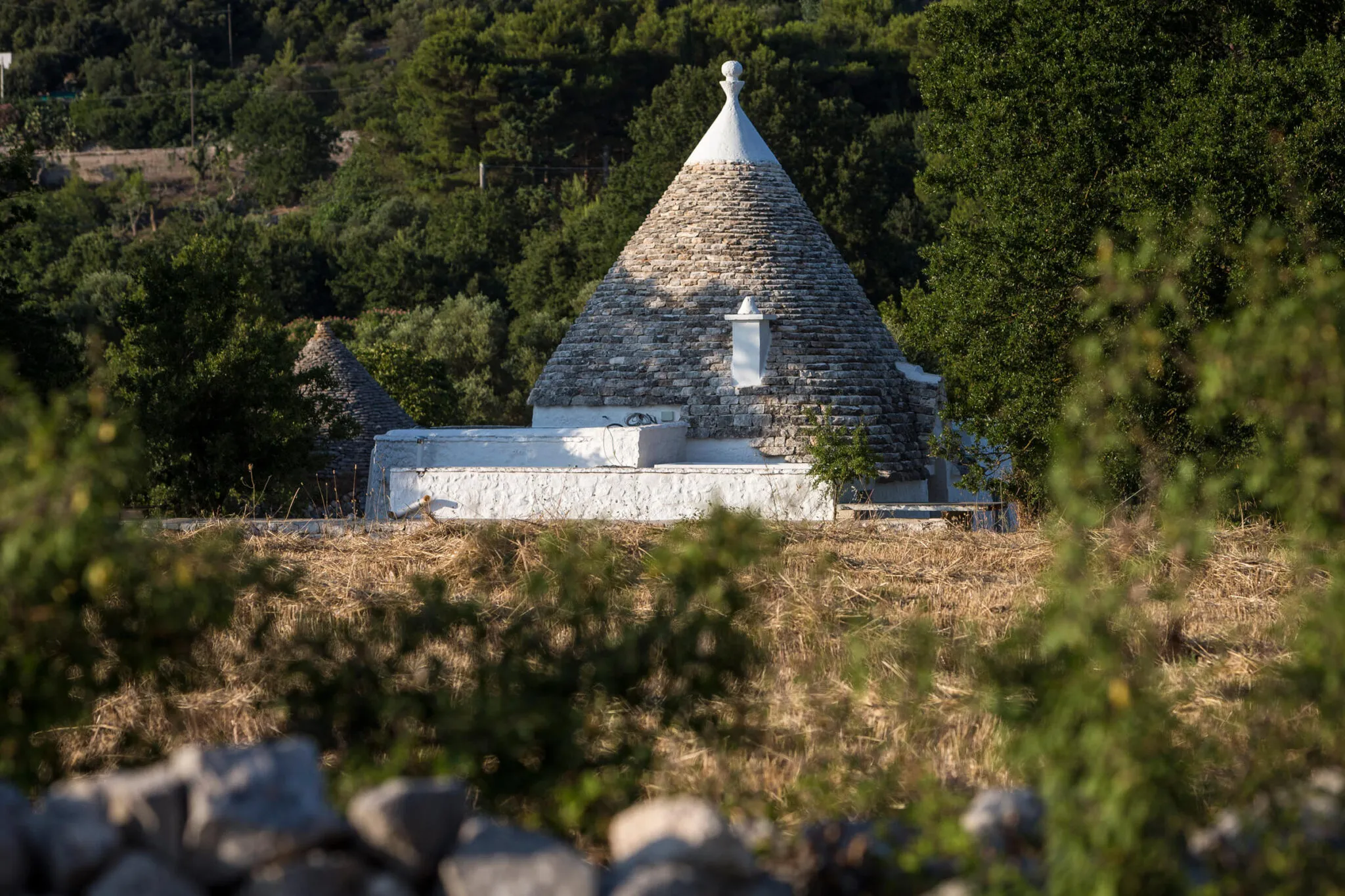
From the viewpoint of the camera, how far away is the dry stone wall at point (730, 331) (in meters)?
20.6

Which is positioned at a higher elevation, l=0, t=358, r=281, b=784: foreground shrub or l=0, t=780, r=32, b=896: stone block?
l=0, t=358, r=281, b=784: foreground shrub

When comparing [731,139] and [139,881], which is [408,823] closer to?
[139,881]

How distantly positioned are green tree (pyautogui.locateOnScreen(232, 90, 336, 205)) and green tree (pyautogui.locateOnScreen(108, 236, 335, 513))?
4610 cm

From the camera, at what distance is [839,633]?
894cm

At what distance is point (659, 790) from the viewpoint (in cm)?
581

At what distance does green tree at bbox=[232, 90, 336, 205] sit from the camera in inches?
2596

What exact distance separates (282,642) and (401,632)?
Result: 1.52 feet

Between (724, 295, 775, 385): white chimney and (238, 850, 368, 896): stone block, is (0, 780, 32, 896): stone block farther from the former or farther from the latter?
(724, 295, 775, 385): white chimney

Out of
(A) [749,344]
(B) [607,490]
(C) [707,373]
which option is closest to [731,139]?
(A) [749,344]

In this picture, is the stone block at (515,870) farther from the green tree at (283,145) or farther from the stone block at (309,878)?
the green tree at (283,145)

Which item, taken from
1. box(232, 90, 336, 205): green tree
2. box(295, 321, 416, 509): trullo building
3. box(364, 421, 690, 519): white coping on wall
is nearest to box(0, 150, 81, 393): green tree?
box(364, 421, 690, 519): white coping on wall

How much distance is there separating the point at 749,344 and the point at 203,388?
23.6 feet

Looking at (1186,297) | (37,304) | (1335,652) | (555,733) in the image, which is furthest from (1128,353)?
(37,304)

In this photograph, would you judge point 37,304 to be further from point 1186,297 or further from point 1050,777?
point 1050,777
